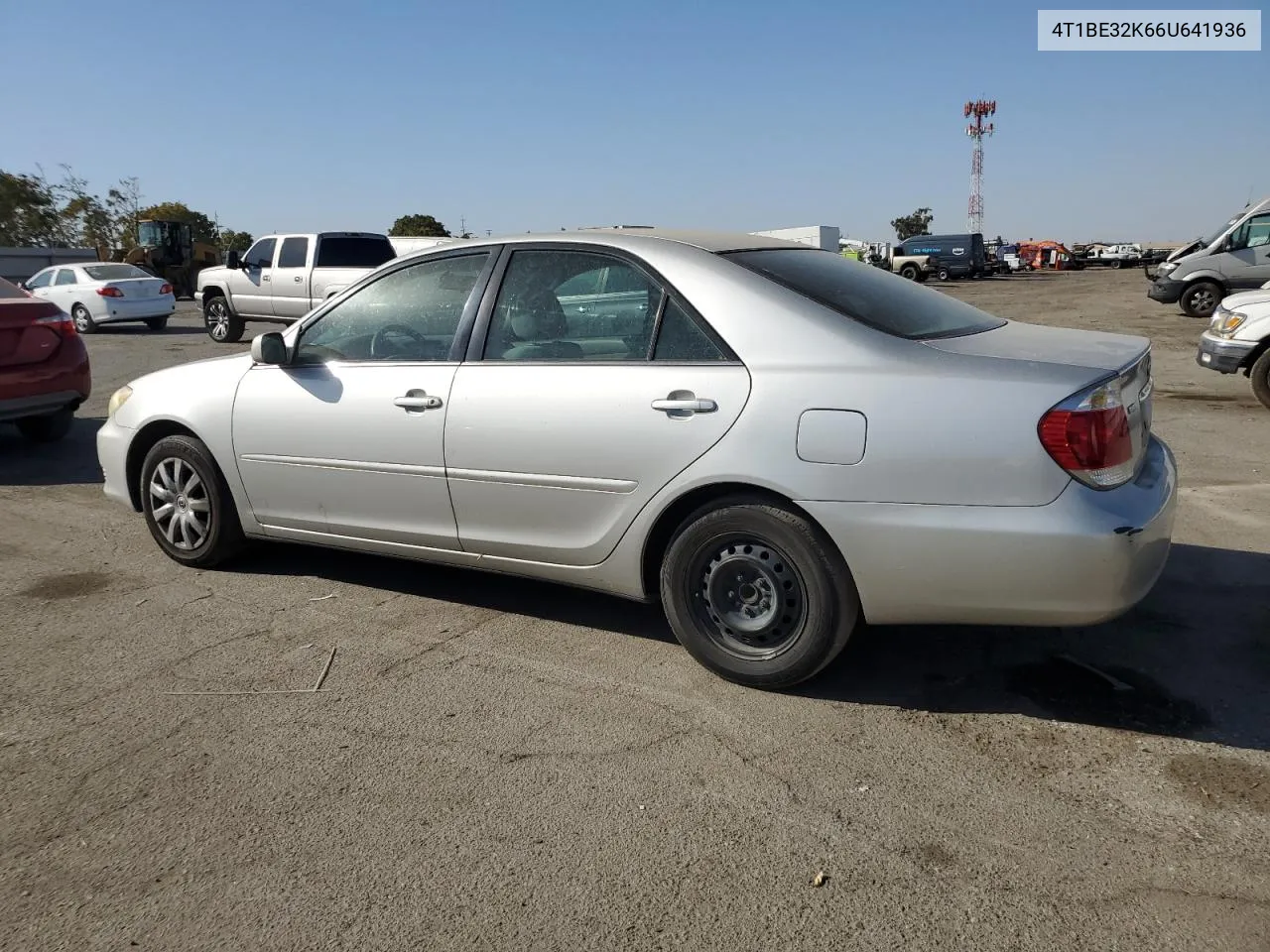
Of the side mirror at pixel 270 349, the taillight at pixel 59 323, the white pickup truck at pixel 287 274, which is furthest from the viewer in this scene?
the white pickup truck at pixel 287 274

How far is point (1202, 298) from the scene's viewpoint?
20297mm

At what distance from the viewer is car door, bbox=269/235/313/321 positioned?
1708 cm

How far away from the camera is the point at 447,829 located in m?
2.85

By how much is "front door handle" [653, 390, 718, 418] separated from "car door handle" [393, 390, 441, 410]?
1048 mm

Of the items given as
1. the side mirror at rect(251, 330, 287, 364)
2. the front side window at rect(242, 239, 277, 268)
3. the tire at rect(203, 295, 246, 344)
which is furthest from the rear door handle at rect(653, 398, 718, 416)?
the tire at rect(203, 295, 246, 344)

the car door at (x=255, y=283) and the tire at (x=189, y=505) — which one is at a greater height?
the car door at (x=255, y=283)

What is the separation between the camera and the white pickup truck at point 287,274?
668 inches

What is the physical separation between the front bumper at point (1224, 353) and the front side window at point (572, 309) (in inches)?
322

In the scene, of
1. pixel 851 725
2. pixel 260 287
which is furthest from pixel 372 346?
pixel 260 287

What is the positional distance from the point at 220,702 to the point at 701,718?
1.75m

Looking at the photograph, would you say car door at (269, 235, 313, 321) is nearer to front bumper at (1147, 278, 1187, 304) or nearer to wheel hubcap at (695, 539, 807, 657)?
wheel hubcap at (695, 539, 807, 657)

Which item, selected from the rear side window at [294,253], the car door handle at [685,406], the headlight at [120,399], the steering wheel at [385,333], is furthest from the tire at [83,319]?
the car door handle at [685,406]

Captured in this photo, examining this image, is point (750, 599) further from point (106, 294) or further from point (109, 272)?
point (109, 272)

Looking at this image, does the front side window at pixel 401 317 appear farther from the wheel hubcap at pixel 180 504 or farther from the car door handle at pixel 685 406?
the car door handle at pixel 685 406
